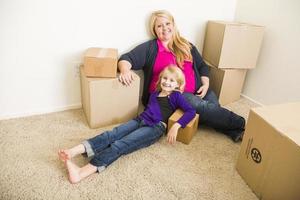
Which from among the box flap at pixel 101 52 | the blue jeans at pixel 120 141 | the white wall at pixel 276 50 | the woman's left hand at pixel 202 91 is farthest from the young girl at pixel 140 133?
the white wall at pixel 276 50

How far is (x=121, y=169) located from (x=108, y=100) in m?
0.49

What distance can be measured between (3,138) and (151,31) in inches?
47.7

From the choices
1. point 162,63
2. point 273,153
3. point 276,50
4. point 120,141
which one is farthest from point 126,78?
point 276,50

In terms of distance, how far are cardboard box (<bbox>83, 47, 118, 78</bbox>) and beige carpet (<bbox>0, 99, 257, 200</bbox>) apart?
0.39 metres

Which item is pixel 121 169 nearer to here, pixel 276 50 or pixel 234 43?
pixel 234 43

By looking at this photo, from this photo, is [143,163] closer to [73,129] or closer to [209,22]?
[73,129]

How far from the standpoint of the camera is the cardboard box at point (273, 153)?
98 cm

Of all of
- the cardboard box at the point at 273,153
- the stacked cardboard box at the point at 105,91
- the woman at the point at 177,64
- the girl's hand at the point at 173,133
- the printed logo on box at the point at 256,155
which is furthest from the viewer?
the woman at the point at 177,64

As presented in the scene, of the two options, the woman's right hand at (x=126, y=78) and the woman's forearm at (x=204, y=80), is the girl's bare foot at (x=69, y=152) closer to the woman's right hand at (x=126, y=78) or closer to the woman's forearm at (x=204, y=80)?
→ the woman's right hand at (x=126, y=78)

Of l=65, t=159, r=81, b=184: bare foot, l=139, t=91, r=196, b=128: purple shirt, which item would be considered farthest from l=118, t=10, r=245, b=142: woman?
l=65, t=159, r=81, b=184: bare foot

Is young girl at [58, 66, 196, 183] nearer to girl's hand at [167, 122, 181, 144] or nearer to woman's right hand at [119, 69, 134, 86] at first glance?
girl's hand at [167, 122, 181, 144]

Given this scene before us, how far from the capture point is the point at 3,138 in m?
1.49

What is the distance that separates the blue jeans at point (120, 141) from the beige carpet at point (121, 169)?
6 centimetres

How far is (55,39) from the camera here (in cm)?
159
